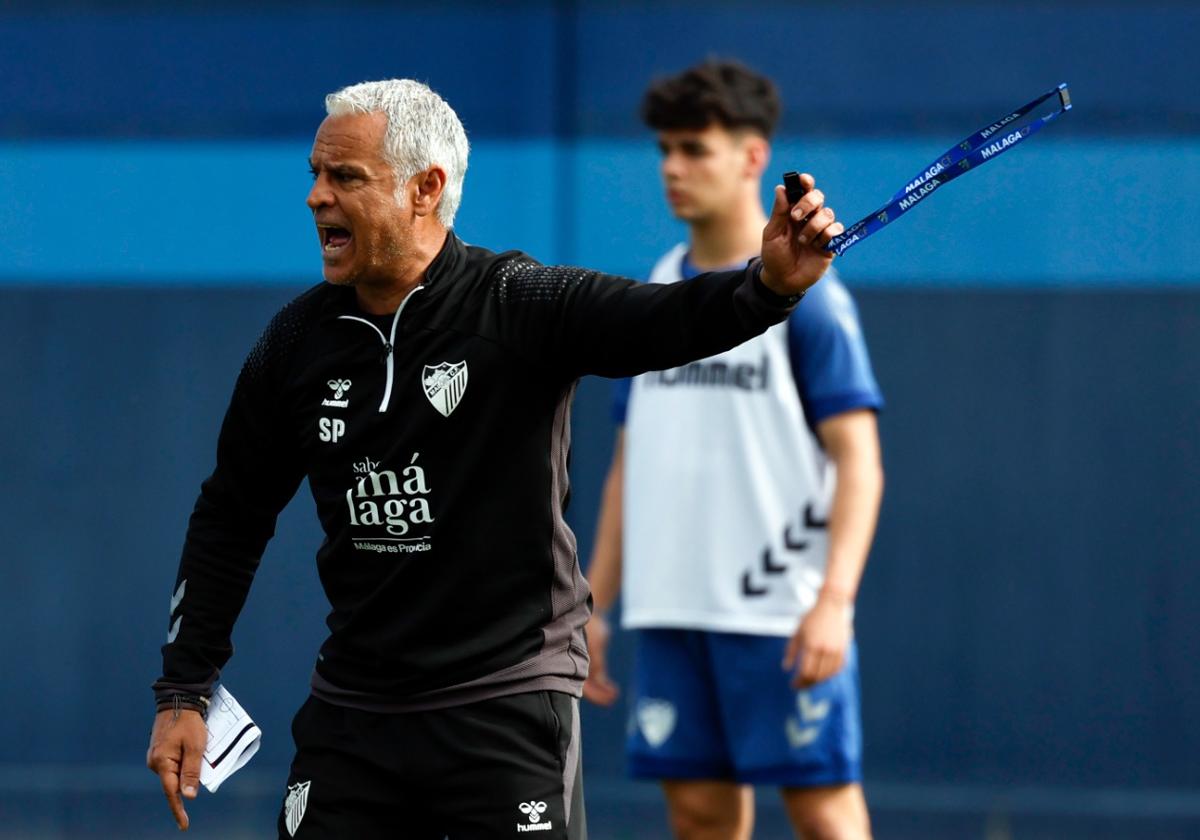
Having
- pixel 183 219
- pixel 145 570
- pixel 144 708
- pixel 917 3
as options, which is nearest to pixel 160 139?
pixel 183 219

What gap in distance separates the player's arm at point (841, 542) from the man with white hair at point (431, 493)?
1076 mm

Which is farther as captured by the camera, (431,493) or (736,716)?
(736,716)

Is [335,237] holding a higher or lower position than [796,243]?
higher

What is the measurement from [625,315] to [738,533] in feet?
5.41

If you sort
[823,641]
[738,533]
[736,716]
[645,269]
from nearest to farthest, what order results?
[823,641], [736,716], [738,533], [645,269]

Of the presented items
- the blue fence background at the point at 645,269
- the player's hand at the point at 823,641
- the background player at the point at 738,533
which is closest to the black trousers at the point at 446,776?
the player's hand at the point at 823,641

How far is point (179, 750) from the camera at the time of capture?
3195 mm

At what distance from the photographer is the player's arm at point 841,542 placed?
13.3 feet

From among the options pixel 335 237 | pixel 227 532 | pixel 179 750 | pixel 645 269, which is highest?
pixel 645 269

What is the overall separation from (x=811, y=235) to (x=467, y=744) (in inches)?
38.4

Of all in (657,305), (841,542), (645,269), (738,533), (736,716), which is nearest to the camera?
(657,305)

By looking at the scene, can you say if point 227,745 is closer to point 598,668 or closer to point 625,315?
point 625,315

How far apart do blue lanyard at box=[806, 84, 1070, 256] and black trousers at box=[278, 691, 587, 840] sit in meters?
0.92

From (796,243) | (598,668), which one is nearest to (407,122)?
(796,243)
